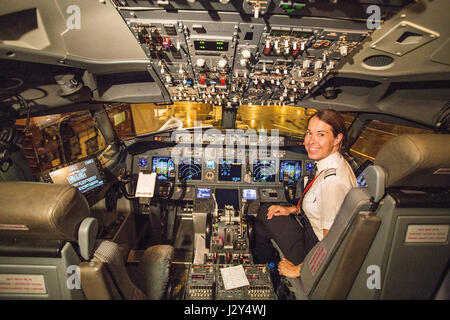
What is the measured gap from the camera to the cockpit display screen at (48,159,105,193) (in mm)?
2049

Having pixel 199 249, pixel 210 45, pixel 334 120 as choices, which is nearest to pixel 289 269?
pixel 334 120

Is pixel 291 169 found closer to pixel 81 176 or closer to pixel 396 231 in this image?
pixel 396 231

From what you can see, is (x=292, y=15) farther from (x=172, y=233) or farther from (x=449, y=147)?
(x=172, y=233)

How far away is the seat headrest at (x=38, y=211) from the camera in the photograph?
75 cm

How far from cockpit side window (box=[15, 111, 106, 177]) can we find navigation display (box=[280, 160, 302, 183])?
150 inches

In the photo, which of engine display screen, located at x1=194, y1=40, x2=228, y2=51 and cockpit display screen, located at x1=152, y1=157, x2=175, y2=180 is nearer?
engine display screen, located at x1=194, y1=40, x2=228, y2=51

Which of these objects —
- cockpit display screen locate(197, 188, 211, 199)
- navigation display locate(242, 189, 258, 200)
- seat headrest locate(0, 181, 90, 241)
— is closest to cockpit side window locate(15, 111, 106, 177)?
cockpit display screen locate(197, 188, 211, 199)

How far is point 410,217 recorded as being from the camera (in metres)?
0.96

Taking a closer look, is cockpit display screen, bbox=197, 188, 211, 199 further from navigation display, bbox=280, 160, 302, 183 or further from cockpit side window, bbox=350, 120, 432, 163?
cockpit side window, bbox=350, 120, 432, 163

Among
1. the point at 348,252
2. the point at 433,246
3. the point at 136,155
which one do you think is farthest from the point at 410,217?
the point at 136,155

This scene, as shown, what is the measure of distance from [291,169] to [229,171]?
3.51 feet

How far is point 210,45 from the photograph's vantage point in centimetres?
151

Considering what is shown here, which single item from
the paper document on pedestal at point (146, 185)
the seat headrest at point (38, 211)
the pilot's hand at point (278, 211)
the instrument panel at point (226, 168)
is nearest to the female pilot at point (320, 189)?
the pilot's hand at point (278, 211)

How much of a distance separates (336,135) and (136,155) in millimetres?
2892
